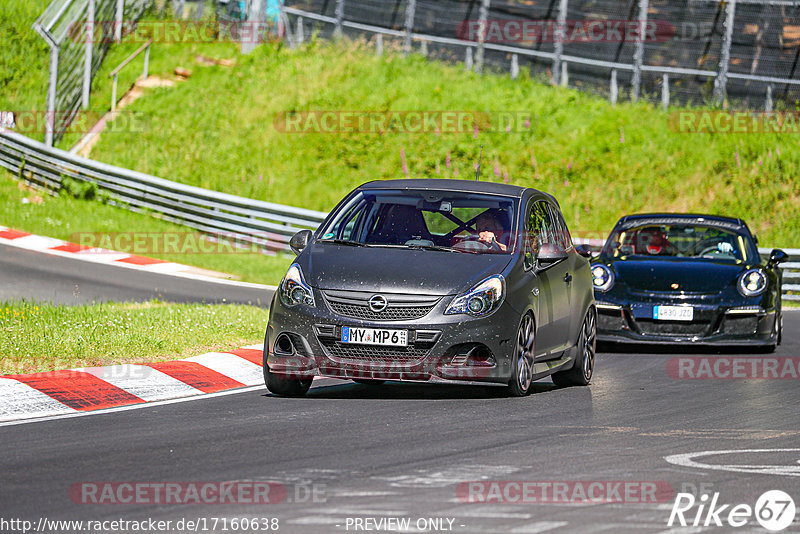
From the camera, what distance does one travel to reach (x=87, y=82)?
2961 centimetres

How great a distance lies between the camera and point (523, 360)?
987cm

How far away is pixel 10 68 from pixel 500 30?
12429 millimetres

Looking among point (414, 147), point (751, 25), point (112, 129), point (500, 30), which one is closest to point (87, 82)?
point (112, 129)

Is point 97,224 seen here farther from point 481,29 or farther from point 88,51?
point 481,29

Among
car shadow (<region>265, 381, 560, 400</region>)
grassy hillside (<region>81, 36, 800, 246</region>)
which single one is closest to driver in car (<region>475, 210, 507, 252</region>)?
car shadow (<region>265, 381, 560, 400</region>)

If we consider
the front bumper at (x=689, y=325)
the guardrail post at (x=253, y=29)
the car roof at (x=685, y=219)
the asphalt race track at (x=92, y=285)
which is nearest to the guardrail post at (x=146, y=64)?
the guardrail post at (x=253, y=29)

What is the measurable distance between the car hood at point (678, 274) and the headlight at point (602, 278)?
107mm

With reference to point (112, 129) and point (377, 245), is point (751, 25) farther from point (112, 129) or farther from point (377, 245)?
point (377, 245)

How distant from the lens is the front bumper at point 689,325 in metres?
13.6

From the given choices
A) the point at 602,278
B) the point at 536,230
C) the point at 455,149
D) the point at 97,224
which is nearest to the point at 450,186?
the point at 536,230

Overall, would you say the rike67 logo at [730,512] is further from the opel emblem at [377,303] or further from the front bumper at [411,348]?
the opel emblem at [377,303]

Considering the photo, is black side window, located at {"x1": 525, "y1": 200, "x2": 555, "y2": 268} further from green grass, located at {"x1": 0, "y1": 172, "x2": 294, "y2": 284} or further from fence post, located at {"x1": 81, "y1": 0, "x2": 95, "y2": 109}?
fence post, located at {"x1": 81, "y1": 0, "x2": 95, "y2": 109}

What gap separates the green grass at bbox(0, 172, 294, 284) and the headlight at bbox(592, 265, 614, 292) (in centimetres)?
807

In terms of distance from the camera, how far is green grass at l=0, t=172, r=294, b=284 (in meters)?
22.5
